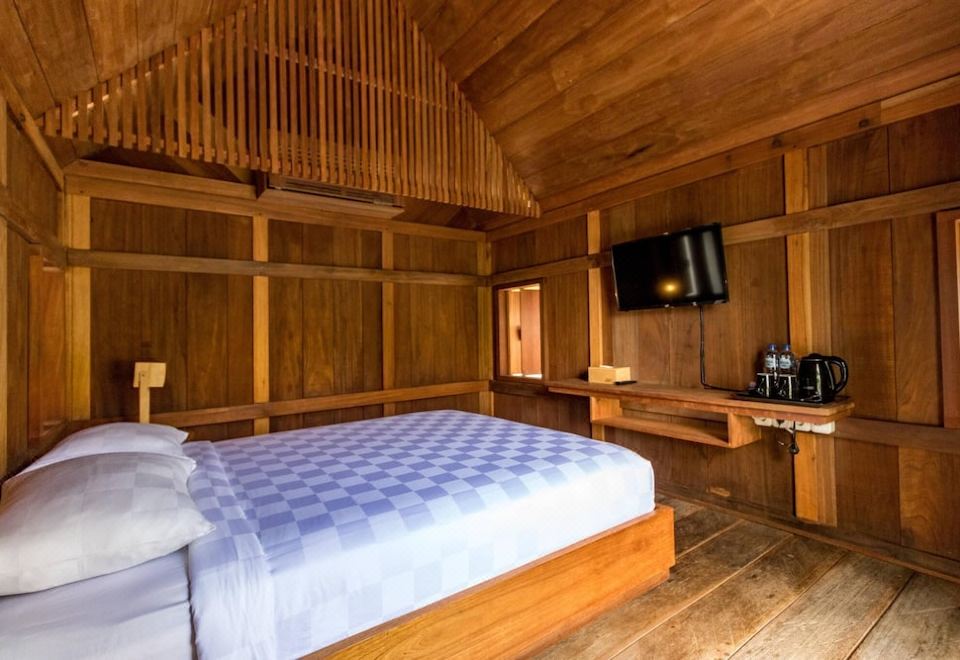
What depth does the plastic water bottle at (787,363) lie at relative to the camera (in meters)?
2.50

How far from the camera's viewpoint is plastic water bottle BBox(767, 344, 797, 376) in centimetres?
250

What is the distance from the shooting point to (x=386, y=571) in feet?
4.38

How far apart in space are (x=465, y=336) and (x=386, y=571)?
11.6 ft

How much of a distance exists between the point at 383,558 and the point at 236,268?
2916mm

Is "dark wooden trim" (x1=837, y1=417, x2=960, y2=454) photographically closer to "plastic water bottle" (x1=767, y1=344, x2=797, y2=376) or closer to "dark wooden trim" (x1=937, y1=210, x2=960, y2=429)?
"dark wooden trim" (x1=937, y1=210, x2=960, y2=429)

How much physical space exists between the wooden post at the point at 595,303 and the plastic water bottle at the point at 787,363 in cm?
141

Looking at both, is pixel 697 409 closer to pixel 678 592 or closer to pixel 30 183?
pixel 678 592

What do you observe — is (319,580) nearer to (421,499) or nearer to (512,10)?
(421,499)

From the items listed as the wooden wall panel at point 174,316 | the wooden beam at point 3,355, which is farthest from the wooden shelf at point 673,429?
the wooden beam at point 3,355

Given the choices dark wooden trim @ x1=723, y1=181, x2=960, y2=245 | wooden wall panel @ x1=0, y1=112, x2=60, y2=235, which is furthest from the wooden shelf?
wooden wall panel @ x1=0, y1=112, x2=60, y2=235

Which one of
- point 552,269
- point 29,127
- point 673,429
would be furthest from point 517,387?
point 29,127

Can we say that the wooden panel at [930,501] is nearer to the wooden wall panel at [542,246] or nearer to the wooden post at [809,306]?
the wooden post at [809,306]

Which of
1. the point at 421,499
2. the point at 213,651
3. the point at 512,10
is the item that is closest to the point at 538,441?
the point at 421,499

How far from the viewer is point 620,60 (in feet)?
8.99
